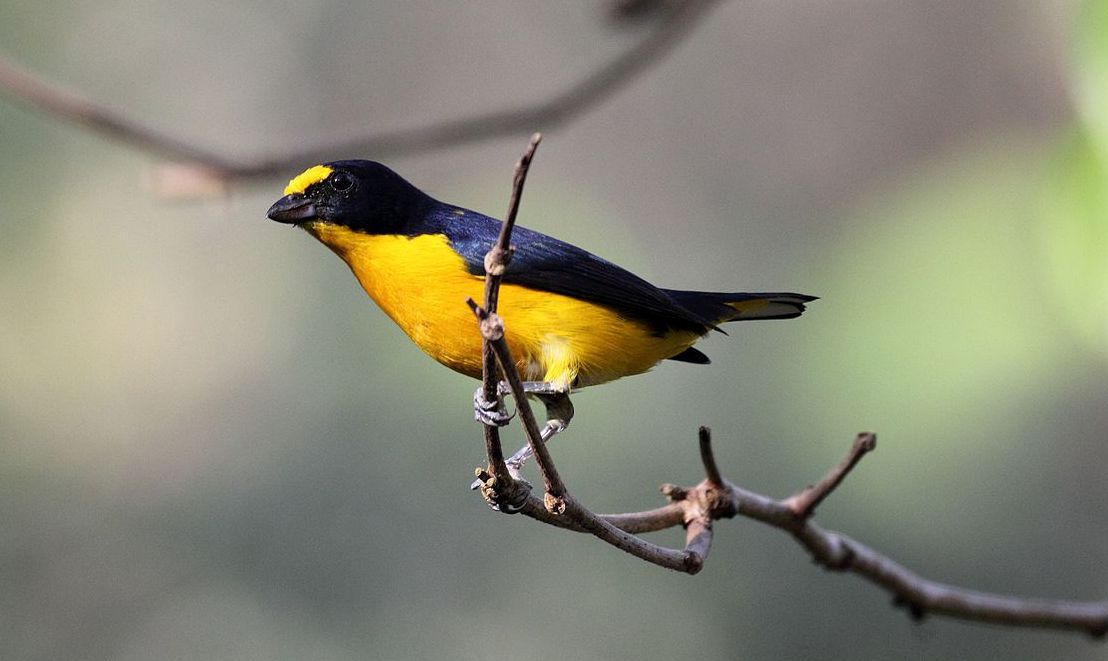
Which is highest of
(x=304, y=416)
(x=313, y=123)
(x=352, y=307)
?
(x=313, y=123)

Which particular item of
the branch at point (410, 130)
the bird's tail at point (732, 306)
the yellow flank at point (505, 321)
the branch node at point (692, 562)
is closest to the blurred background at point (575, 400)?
the branch at point (410, 130)

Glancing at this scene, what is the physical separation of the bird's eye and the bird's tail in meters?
0.93

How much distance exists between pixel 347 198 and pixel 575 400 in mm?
2608

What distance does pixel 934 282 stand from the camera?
5.07 metres

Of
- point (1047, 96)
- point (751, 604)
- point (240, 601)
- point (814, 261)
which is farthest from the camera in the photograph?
point (1047, 96)

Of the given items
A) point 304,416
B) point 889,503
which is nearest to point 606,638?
Answer: point 889,503

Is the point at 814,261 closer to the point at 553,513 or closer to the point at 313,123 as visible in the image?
the point at 553,513

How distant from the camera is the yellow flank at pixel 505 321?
10.1 feet

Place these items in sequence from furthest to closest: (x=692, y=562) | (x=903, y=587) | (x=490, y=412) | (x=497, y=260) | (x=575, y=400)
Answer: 1. (x=575, y=400)
2. (x=903, y=587)
3. (x=692, y=562)
4. (x=490, y=412)
5. (x=497, y=260)

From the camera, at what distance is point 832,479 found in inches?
109

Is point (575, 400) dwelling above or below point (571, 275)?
below

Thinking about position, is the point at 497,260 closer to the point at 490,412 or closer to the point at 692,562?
the point at 490,412

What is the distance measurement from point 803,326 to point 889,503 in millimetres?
903

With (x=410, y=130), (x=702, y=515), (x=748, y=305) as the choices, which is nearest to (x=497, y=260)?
(x=702, y=515)
